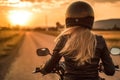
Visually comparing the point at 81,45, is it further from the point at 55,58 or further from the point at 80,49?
the point at 55,58

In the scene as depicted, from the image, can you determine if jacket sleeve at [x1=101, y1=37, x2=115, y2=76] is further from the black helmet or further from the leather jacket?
the black helmet

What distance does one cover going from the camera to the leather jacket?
4340 mm

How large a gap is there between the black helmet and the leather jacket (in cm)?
20

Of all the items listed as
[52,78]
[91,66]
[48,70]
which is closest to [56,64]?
[48,70]

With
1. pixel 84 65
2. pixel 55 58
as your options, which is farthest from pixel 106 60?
pixel 55 58

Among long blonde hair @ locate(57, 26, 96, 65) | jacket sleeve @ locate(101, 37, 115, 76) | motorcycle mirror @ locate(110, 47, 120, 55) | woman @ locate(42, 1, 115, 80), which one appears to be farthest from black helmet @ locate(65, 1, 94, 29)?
motorcycle mirror @ locate(110, 47, 120, 55)

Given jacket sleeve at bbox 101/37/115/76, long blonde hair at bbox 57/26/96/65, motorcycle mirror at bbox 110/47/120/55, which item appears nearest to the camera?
long blonde hair at bbox 57/26/96/65

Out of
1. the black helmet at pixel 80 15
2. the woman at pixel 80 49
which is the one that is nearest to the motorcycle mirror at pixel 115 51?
the woman at pixel 80 49

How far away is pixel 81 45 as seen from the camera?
14.1 feet

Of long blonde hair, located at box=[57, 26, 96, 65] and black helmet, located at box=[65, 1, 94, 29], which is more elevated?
black helmet, located at box=[65, 1, 94, 29]

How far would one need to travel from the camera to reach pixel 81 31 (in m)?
4.41

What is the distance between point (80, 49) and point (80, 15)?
0.40m

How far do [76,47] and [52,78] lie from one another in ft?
34.5

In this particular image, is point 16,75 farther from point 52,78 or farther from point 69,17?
point 69,17
